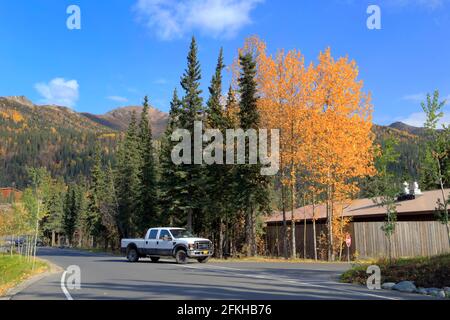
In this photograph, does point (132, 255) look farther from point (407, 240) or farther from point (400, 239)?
point (407, 240)

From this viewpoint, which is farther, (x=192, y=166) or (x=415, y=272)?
(x=192, y=166)

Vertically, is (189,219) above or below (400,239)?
above

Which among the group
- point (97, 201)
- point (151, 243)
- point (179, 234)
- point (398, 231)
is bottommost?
point (151, 243)

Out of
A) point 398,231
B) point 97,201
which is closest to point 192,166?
point 398,231

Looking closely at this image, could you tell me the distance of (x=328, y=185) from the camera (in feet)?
102

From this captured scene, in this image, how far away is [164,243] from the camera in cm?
2580

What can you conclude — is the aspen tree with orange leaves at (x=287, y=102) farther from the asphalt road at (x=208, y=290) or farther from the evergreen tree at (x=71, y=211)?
the evergreen tree at (x=71, y=211)

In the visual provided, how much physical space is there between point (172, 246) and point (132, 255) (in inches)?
153

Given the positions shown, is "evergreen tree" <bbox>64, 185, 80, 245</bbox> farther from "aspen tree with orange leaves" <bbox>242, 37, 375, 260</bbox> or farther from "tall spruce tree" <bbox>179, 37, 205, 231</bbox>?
"aspen tree with orange leaves" <bbox>242, 37, 375, 260</bbox>

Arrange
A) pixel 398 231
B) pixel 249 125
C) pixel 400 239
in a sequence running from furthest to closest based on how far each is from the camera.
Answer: pixel 249 125 < pixel 398 231 < pixel 400 239

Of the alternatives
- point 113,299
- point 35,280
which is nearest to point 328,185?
point 35,280

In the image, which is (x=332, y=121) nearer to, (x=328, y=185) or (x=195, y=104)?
(x=328, y=185)

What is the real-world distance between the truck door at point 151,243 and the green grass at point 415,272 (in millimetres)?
13956
